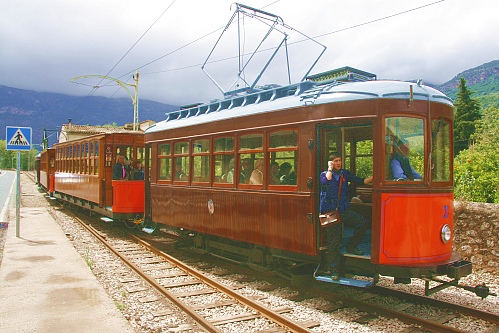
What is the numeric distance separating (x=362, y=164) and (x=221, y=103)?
2.86m

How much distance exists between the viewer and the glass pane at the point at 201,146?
8.40 meters

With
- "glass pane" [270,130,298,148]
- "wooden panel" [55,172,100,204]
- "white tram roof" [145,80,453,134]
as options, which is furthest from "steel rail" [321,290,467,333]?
"wooden panel" [55,172,100,204]

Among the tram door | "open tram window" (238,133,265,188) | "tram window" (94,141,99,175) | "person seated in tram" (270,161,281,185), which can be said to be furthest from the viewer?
"tram window" (94,141,99,175)

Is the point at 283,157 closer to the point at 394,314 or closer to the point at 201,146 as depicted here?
the point at 201,146

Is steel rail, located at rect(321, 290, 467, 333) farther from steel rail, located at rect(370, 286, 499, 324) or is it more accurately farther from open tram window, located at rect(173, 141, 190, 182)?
open tram window, located at rect(173, 141, 190, 182)

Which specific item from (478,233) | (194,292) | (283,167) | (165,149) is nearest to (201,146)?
(165,149)

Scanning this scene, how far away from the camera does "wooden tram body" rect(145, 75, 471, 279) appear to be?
5602 millimetres

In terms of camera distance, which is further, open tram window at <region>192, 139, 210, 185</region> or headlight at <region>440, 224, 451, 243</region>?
open tram window at <region>192, 139, 210, 185</region>

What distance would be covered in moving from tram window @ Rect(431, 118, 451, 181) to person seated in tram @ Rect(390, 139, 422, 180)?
295 millimetres

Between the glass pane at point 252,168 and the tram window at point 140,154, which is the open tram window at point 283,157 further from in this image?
the tram window at point 140,154

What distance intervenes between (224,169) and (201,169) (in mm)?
857

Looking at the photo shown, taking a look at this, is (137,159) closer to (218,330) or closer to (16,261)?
(16,261)

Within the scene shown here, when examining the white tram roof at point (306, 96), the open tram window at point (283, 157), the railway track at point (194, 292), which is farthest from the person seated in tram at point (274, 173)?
the railway track at point (194, 292)

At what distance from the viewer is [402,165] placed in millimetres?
5719
